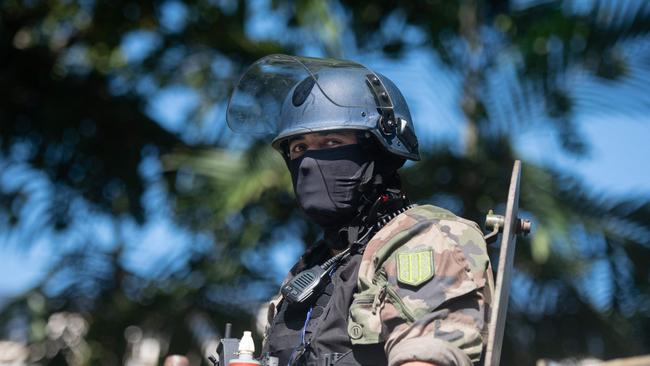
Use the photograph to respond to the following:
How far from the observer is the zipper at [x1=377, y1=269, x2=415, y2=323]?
11.0 feet

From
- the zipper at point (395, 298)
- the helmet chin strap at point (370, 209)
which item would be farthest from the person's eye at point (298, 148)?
the zipper at point (395, 298)

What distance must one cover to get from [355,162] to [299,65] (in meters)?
0.50

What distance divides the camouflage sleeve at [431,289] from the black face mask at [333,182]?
32 centimetres

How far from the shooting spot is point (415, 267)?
340 centimetres

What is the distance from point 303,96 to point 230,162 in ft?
16.3

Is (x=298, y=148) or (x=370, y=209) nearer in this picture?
(x=370, y=209)

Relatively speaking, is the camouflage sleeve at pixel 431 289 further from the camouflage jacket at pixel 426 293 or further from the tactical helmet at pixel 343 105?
the tactical helmet at pixel 343 105

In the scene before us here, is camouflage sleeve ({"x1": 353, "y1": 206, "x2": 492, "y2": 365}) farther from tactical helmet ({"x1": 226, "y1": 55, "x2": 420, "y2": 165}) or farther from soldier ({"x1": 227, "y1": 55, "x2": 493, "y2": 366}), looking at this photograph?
tactical helmet ({"x1": 226, "y1": 55, "x2": 420, "y2": 165})

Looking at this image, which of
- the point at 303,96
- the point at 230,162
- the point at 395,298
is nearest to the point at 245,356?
the point at 395,298

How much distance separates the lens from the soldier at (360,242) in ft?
11.0

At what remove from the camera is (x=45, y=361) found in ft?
31.7

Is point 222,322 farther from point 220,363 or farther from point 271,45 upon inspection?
point 220,363

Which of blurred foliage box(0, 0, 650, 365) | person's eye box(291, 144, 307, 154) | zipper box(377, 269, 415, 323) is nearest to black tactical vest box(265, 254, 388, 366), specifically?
zipper box(377, 269, 415, 323)

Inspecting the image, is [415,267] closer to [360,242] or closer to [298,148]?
[360,242]
